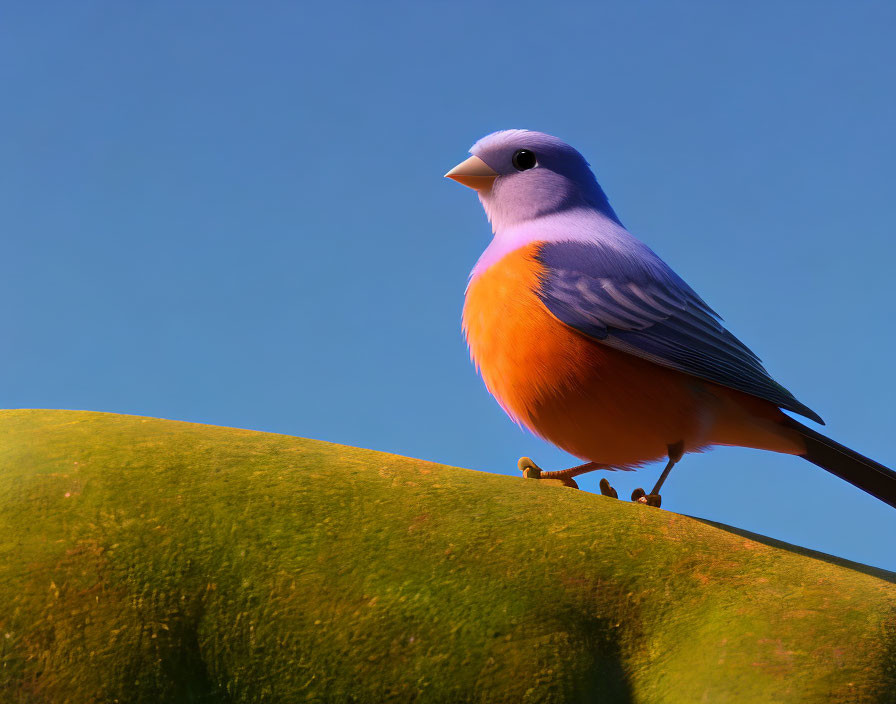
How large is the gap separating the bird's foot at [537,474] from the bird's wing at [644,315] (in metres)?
0.59

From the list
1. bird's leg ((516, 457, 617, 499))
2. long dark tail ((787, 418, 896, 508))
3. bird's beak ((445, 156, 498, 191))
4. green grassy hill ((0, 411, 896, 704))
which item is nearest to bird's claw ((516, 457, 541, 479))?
bird's leg ((516, 457, 617, 499))

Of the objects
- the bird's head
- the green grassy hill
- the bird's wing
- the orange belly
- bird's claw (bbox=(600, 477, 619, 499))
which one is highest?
the bird's head

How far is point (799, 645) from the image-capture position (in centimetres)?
243

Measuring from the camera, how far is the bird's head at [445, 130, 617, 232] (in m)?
3.71

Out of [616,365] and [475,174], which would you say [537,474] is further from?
[475,174]

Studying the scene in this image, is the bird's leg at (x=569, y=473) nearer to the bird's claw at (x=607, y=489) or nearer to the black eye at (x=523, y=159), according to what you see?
the bird's claw at (x=607, y=489)

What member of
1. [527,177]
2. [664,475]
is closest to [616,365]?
[664,475]

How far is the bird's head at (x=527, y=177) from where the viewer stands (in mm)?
3709

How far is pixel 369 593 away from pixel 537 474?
1.17 meters

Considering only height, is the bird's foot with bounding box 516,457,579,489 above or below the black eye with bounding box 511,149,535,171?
below

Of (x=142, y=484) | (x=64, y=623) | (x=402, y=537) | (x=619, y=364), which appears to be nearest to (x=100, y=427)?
(x=142, y=484)

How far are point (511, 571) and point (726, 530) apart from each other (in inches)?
35.0

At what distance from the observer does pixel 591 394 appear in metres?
3.08

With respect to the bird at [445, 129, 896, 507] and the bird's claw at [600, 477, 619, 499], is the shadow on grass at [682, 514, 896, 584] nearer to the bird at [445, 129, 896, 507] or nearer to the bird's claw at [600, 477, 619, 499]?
the bird at [445, 129, 896, 507]
